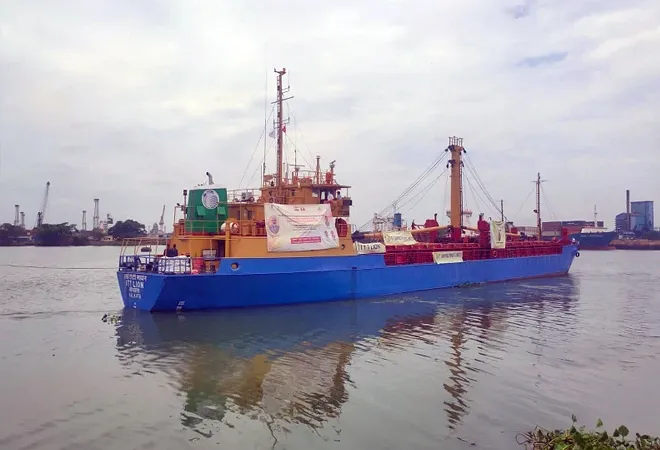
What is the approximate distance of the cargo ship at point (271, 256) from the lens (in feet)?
60.6

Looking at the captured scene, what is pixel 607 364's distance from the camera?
1203cm

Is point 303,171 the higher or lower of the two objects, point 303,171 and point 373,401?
the higher

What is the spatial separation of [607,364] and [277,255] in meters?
12.1

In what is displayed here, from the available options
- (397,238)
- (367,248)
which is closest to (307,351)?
(367,248)

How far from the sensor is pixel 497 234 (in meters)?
32.3

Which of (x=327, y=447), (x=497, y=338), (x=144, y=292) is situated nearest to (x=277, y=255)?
(x=144, y=292)

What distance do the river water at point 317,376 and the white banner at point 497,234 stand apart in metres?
11.8

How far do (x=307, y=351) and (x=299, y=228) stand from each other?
25.4 ft

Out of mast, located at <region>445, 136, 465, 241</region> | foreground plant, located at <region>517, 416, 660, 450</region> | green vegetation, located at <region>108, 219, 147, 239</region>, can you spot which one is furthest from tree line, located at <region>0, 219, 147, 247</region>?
foreground plant, located at <region>517, 416, 660, 450</region>

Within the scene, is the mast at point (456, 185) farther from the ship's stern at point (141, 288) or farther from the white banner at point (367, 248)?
the ship's stern at point (141, 288)

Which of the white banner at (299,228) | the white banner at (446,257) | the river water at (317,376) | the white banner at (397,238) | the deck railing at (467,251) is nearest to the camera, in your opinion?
the river water at (317,376)

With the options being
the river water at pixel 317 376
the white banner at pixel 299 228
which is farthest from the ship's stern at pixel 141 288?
the white banner at pixel 299 228

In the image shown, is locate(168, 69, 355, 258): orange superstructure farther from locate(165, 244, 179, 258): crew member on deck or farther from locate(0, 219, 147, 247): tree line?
locate(0, 219, 147, 247): tree line

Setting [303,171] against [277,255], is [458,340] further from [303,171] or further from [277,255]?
[303,171]
